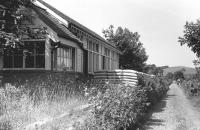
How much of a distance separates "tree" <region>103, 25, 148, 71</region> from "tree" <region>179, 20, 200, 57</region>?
83.2ft

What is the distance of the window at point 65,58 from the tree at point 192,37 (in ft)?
22.5

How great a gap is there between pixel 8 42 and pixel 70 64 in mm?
7409

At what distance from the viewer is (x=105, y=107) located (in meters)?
7.65

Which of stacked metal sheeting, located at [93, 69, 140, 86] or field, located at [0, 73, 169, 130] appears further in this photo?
stacked metal sheeting, located at [93, 69, 140, 86]

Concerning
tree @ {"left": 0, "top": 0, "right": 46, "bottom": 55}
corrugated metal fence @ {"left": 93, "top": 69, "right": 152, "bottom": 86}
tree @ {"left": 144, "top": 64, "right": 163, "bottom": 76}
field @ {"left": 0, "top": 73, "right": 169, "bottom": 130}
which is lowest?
field @ {"left": 0, "top": 73, "right": 169, "bottom": 130}

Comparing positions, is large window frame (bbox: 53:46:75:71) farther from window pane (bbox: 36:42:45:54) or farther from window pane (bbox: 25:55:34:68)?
window pane (bbox: 25:55:34:68)

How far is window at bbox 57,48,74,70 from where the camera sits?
17.1 meters

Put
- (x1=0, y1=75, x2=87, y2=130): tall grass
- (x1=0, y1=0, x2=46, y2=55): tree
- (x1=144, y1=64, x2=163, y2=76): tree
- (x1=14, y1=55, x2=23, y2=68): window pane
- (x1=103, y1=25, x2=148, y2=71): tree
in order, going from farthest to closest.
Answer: (x1=103, y1=25, x2=148, y2=71): tree
(x1=144, y1=64, x2=163, y2=76): tree
(x1=14, y1=55, x2=23, y2=68): window pane
(x1=0, y1=0, x2=46, y2=55): tree
(x1=0, y1=75, x2=87, y2=130): tall grass

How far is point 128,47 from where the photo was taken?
4528 centimetres

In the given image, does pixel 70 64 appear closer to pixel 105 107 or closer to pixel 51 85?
pixel 51 85

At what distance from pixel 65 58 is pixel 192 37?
25.4ft

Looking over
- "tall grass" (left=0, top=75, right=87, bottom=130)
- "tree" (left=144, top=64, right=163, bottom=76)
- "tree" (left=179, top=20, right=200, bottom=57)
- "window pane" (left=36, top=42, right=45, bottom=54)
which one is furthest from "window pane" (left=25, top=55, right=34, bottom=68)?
"tree" (left=144, top=64, right=163, bottom=76)

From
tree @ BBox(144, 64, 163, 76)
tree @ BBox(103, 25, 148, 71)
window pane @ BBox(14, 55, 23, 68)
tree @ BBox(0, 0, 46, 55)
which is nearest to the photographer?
tree @ BBox(0, 0, 46, 55)

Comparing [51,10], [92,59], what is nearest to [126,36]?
[92,59]
